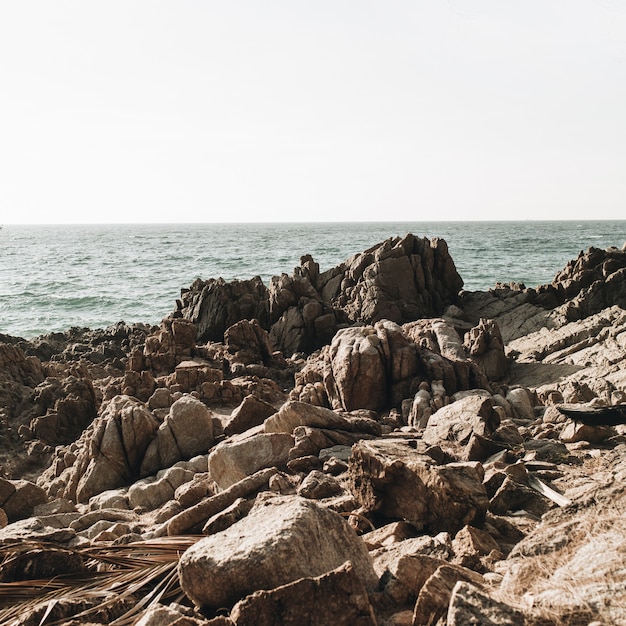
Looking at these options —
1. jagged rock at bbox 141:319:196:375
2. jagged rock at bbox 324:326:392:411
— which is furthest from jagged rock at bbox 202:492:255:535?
jagged rock at bbox 141:319:196:375

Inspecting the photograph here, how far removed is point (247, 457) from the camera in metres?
6.45

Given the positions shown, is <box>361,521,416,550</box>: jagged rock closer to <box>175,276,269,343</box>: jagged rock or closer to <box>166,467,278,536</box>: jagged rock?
<box>166,467,278,536</box>: jagged rock

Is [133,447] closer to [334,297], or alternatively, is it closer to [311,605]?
[311,605]

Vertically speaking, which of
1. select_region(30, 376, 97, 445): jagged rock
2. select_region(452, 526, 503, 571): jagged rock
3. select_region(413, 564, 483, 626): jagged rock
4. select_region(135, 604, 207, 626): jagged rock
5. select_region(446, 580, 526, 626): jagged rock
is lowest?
select_region(30, 376, 97, 445): jagged rock

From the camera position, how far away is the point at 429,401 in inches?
392

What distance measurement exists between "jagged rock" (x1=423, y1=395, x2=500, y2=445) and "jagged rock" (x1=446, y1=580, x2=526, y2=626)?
451cm

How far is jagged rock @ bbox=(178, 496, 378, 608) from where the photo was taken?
118 inches

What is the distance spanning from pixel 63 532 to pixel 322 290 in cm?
2058

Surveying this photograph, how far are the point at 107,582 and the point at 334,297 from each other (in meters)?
20.3

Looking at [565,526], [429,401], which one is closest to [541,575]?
[565,526]

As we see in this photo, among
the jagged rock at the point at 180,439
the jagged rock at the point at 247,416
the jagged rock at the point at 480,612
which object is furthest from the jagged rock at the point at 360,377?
the jagged rock at the point at 480,612

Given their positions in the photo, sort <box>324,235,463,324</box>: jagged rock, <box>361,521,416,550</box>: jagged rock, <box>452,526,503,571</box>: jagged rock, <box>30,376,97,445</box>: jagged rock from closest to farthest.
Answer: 1. <box>452,526,503,571</box>: jagged rock
2. <box>361,521,416,550</box>: jagged rock
3. <box>30,376,97,445</box>: jagged rock
4. <box>324,235,463,324</box>: jagged rock

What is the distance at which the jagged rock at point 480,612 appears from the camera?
7.50 ft

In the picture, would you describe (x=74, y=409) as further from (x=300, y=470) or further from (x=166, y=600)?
(x=166, y=600)
